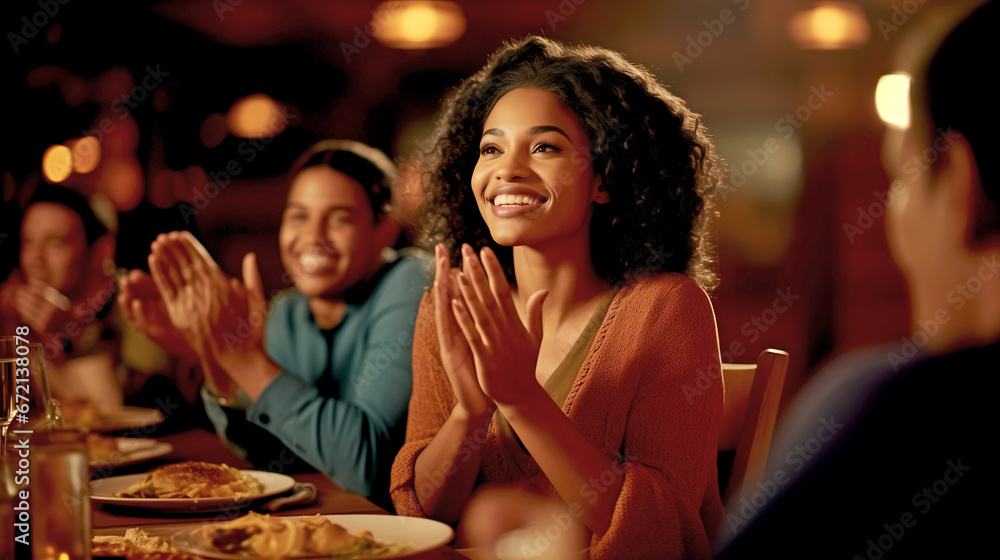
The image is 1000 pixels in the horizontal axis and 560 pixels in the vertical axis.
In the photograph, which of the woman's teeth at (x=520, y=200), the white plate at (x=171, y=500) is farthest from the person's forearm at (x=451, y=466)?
the woman's teeth at (x=520, y=200)

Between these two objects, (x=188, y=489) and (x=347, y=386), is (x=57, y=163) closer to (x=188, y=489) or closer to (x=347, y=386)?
(x=347, y=386)

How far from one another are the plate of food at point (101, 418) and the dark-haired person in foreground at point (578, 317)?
1.12 m

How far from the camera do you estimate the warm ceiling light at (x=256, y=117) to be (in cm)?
632

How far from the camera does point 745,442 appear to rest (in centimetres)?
138

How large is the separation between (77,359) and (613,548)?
2811mm

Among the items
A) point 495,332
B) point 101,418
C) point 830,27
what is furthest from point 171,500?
point 830,27

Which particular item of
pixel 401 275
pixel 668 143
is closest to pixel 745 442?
pixel 668 143

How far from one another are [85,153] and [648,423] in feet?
18.2

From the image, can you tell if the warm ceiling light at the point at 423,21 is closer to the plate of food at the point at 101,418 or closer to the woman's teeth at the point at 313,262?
the woman's teeth at the point at 313,262

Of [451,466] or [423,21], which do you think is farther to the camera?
[423,21]

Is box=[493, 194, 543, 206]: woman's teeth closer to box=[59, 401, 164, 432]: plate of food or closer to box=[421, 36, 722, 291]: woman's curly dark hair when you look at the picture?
box=[421, 36, 722, 291]: woman's curly dark hair

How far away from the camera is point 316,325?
253cm

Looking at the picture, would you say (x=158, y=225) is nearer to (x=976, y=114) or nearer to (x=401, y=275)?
(x=401, y=275)

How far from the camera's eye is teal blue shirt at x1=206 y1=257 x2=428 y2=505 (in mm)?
1915
